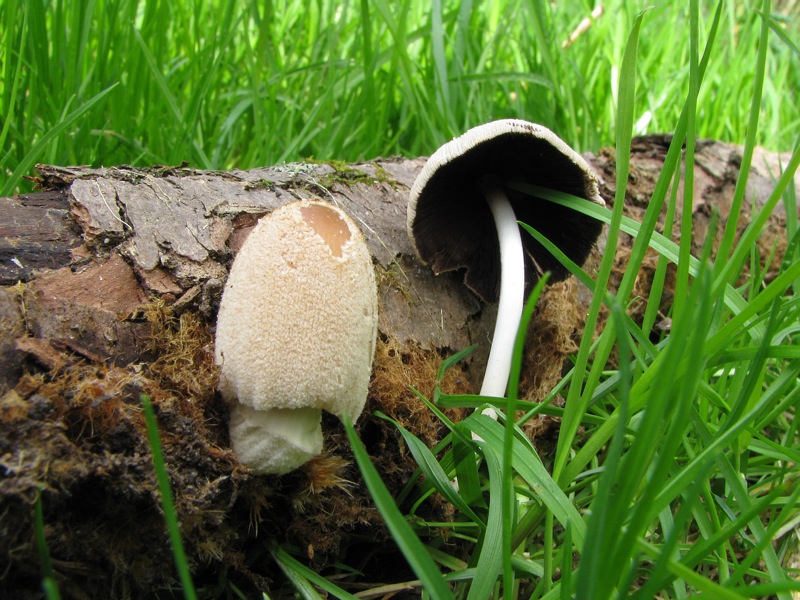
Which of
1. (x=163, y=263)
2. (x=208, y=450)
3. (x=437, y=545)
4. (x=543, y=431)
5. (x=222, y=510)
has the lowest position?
(x=437, y=545)

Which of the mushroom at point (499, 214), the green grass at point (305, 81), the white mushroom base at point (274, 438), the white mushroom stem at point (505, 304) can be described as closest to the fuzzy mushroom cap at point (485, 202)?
the mushroom at point (499, 214)

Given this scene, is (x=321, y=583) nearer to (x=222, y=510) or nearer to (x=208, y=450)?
(x=222, y=510)

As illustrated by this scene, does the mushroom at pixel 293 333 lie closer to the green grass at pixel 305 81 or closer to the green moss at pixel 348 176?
the green moss at pixel 348 176

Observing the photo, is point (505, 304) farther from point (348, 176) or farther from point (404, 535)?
point (404, 535)

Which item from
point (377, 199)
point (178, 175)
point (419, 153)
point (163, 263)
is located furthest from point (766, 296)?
point (419, 153)

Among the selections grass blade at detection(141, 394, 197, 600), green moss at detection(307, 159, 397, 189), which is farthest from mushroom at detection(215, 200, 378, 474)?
green moss at detection(307, 159, 397, 189)

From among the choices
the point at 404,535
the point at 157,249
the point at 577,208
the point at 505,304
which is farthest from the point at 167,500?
the point at 577,208
